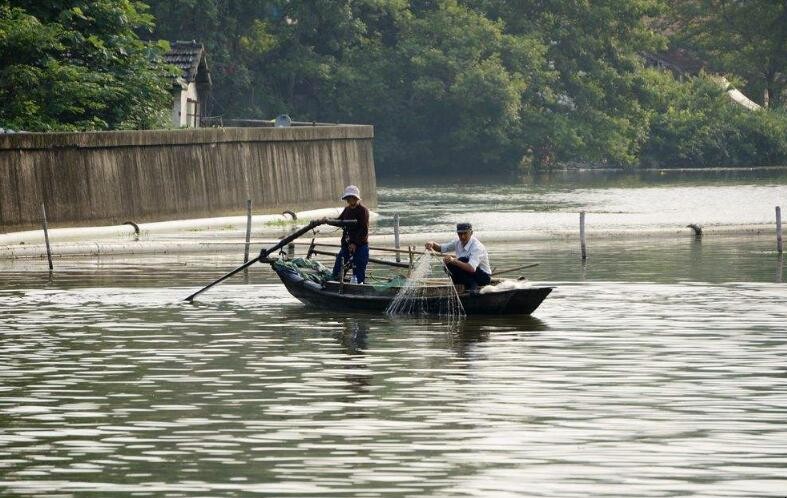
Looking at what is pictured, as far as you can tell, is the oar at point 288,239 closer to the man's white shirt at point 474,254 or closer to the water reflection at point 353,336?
the water reflection at point 353,336

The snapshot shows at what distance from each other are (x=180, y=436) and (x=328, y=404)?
7.56 ft

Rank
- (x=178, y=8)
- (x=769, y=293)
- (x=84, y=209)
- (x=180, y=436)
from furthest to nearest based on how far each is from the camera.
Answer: (x=178, y=8), (x=84, y=209), (x=769, y=293), (x=180, y=436)

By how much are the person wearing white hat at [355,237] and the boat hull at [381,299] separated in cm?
41

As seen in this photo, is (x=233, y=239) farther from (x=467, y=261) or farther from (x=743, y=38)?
(x=743, y=38)

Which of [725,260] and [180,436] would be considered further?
[725,260]

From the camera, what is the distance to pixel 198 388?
63.7 ft

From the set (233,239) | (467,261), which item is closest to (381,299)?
(467,261)

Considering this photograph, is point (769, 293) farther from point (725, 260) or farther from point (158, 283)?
point (158, 283)

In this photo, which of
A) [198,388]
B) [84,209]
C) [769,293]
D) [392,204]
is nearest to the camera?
[198,388]

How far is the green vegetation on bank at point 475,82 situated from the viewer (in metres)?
87.6

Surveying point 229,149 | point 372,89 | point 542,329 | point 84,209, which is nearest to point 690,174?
point 372,89

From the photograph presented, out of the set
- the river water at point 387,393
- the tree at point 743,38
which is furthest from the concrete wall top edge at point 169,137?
the tree at point 743,38

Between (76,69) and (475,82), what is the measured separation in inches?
1902

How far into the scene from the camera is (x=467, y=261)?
25.8 meters
